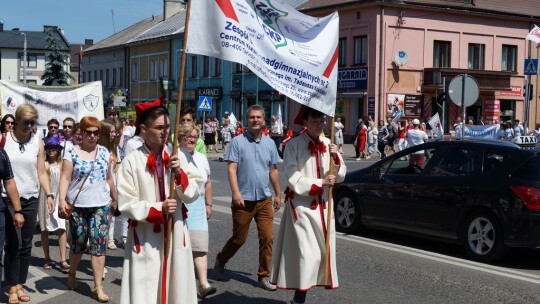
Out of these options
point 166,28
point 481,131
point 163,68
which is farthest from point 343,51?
point 166,28

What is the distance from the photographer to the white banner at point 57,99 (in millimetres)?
16375

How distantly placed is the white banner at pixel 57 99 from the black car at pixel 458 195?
672 cm

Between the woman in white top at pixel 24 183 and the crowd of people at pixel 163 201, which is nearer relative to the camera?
the crowd of people at pixel 163 201

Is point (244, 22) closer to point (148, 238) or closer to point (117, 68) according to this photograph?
point (148, 238)

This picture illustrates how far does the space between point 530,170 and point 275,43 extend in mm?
4499

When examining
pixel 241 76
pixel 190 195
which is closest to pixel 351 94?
pixel 241 76

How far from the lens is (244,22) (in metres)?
6.36

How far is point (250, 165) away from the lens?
324 inches

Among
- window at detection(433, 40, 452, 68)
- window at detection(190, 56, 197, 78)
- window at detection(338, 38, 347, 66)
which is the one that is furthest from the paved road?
window at detection(190, 56, 197, 78)

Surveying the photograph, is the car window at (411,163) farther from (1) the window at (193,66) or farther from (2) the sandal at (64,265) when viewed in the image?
(1) the window at (193,66)

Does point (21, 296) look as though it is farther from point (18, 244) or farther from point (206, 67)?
point (206, 67)

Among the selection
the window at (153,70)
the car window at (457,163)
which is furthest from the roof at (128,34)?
the car window at (457,163)

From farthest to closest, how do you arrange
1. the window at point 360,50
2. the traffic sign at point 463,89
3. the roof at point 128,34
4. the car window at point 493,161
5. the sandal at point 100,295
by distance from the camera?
1. the roof at point 128,34
2. the window at point 360,50
3. the traffic sign at point 463,89
4. the car window at point 493,161
5. the sandal at point 100,295

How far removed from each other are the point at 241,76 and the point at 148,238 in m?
47.4
